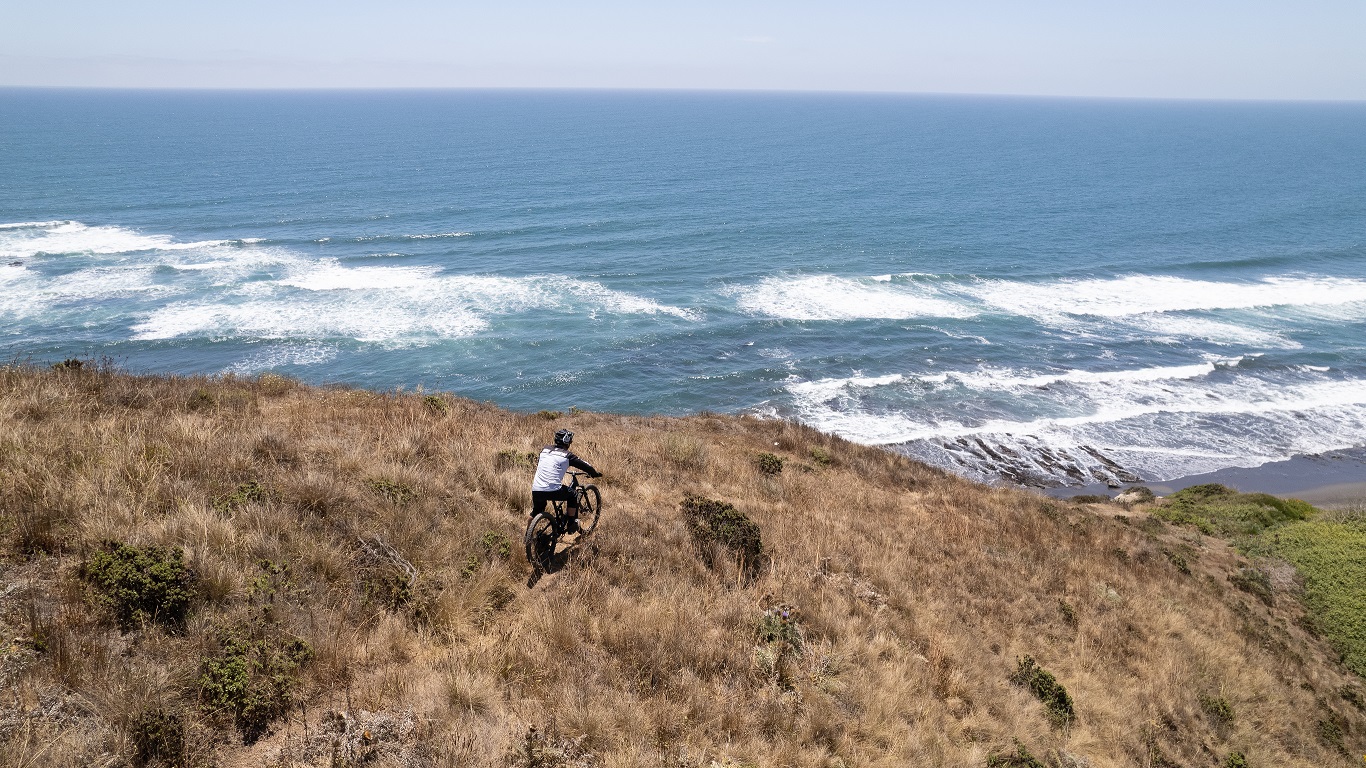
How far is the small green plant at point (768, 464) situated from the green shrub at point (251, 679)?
40.1 feet

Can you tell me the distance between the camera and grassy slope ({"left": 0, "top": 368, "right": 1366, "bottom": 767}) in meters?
5.76

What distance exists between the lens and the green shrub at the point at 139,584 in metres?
6.13

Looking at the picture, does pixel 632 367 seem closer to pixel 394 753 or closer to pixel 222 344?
pixel 222 344

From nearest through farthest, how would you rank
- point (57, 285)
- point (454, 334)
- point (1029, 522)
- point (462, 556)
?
point (462, 556) < point (1029, 522) < point (454, 334) < point (57, 285)

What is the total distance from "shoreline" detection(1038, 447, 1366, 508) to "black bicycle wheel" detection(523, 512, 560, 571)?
2410cm

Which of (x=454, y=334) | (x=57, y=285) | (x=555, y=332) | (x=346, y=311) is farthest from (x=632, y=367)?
(x=57, y=285)

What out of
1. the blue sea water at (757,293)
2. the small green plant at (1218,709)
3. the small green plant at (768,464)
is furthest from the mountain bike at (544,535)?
the blue sea water at (757,293)

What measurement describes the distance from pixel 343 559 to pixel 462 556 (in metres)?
1.36

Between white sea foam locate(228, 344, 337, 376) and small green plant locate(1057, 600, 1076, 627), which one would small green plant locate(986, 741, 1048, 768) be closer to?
small green plant locate(1057, 600, 1076, 627)

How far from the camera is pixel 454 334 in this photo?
40.5m

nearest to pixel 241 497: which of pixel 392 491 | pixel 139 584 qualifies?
pixel 392 491

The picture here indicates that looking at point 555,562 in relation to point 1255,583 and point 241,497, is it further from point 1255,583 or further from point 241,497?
point 1255,583

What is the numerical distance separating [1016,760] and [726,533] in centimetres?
469

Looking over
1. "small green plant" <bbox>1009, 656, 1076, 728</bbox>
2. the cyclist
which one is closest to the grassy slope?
"small green plant" <bbox>1009, 656, 1076, 728</bbox>
